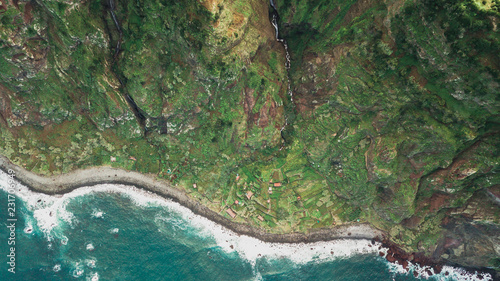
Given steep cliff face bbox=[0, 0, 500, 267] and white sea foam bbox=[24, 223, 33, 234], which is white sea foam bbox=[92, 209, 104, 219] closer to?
steep cliff face bbox=[0, 0, 500, 267]

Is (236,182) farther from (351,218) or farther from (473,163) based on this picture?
(473,163)

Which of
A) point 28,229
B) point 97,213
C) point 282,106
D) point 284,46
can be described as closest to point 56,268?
point 28,229

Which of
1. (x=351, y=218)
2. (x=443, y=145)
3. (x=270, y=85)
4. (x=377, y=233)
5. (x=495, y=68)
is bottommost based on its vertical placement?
(x=377, y=233)

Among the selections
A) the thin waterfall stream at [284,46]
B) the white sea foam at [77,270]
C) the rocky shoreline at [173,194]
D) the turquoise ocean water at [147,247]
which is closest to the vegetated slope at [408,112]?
the thin waterfall stream at [284,46]

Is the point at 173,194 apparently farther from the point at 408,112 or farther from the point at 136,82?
the point at 408,112

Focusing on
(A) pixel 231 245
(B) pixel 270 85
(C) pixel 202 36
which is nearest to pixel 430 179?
(B) pixel 270 85

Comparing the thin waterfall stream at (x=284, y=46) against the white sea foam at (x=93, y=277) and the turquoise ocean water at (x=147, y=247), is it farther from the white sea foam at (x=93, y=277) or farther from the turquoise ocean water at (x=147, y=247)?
the white sea foam at (x=93, y=277)
